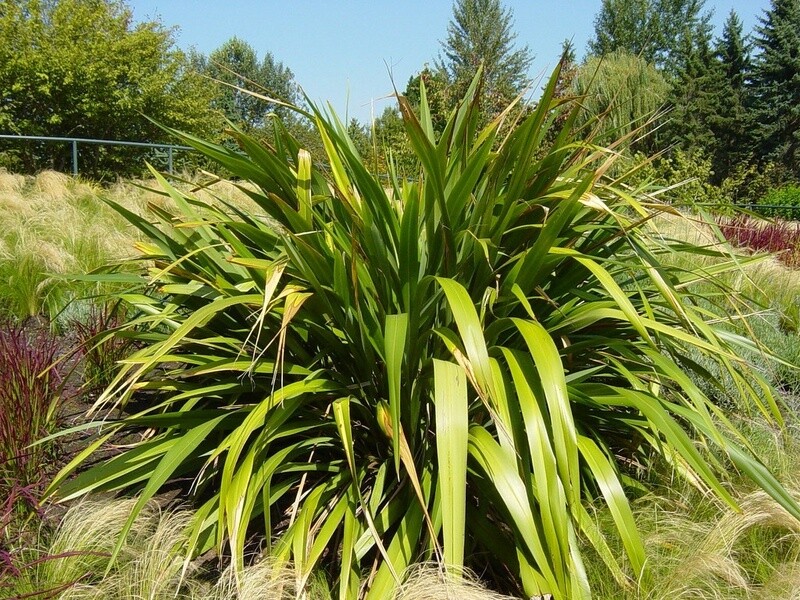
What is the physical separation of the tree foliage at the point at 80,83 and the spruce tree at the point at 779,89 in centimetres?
3278

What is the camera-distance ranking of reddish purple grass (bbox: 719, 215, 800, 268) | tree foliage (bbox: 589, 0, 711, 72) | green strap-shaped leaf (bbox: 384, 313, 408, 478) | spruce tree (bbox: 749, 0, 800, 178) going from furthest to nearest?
tree foliage (bbox: 589, 0, 711, 72) < spruce tree (bbox: 749, 0, 800, 178) < reddish purple grass (bbox: 719, 215, 800, 268) < green strap-shaped leaf (bbox: 384, 313, 408, 478)

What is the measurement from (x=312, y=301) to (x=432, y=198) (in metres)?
0.51

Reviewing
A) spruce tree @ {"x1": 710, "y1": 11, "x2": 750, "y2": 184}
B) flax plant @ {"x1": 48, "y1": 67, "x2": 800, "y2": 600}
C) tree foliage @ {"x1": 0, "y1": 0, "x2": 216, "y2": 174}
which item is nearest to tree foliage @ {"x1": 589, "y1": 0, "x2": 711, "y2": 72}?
spruce tree @ {"x1": 710, "y1": 11, "x2": 750, "y2": 184}

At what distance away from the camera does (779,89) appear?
38.5 metres

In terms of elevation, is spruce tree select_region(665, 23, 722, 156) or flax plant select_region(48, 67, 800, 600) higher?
spruce tree select_region(665, 23, 722, 156)

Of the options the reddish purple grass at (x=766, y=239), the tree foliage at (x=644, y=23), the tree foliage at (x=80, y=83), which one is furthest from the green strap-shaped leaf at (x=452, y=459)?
the tree foliage at (x=644, y=23)

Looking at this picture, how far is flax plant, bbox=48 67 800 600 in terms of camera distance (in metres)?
1.74

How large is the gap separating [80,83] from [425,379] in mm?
19440

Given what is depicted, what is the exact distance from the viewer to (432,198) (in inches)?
86.4

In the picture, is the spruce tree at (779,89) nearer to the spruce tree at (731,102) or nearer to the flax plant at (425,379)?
the spruce tree at (731,102)

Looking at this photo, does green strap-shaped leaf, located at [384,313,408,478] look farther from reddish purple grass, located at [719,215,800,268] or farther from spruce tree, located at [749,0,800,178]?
spruce tree, located at [749,0,800,178]

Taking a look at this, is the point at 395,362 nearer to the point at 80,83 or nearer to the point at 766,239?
the point at 766,239

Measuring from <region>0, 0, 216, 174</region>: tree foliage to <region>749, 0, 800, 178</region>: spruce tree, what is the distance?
32.8 meters

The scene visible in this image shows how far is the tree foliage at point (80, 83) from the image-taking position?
17.9 m
